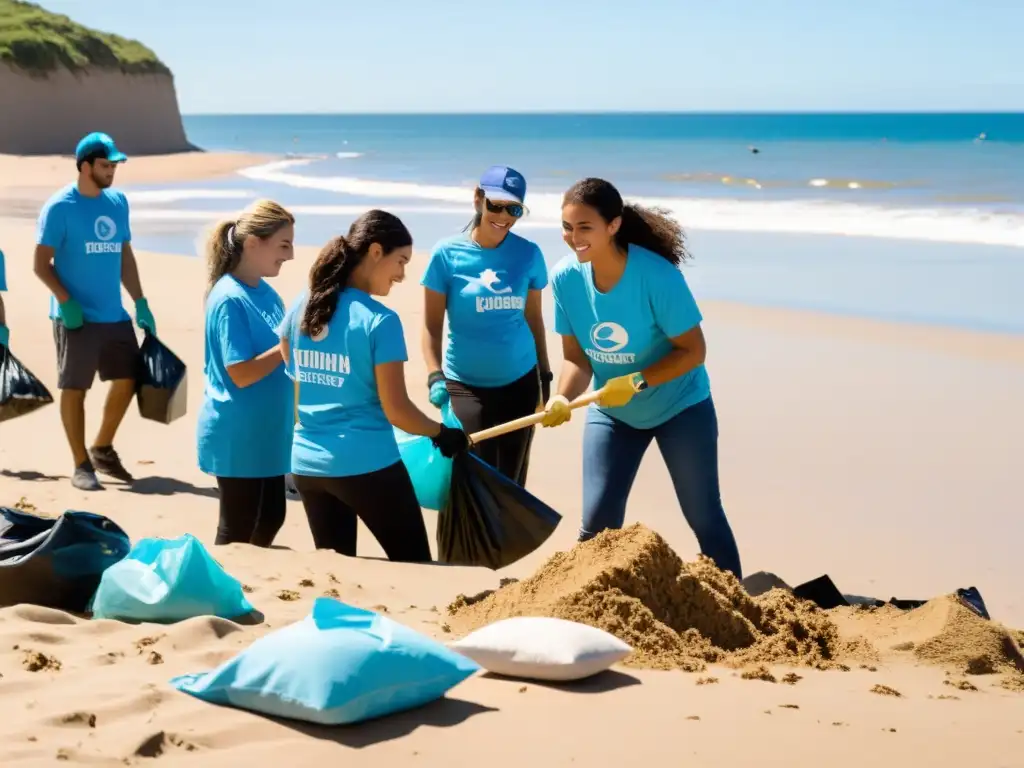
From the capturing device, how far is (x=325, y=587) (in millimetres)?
4406

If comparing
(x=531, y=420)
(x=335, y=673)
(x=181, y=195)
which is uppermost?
(x=531, y=420)

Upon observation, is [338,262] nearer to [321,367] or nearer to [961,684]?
[321,367]

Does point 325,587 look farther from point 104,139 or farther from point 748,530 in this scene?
point 104,139

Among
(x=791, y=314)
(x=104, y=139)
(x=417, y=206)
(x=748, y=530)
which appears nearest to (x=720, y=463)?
(x=748, y=530)

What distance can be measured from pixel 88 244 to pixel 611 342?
334cm

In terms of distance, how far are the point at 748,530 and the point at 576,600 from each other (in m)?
2.65

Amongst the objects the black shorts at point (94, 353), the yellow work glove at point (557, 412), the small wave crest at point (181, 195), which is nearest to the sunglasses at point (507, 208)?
the yellow work glove at point (557, 412)

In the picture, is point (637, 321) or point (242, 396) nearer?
point (637, 321)

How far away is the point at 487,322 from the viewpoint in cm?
531

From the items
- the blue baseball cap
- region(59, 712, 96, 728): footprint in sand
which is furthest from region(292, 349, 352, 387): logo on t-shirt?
the blue baseball cap

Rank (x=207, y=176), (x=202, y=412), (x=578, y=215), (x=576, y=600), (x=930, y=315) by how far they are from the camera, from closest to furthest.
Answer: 1. (x=576, y=600)
2. (x=578, y=215)
3. (x=202, y=412)
4. (x=930, y=315)
5. (x=207, y=176)

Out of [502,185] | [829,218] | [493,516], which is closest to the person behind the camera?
[493,516]

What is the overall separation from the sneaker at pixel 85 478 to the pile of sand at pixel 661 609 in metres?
3.12

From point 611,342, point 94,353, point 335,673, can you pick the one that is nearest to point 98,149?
point 94,353
